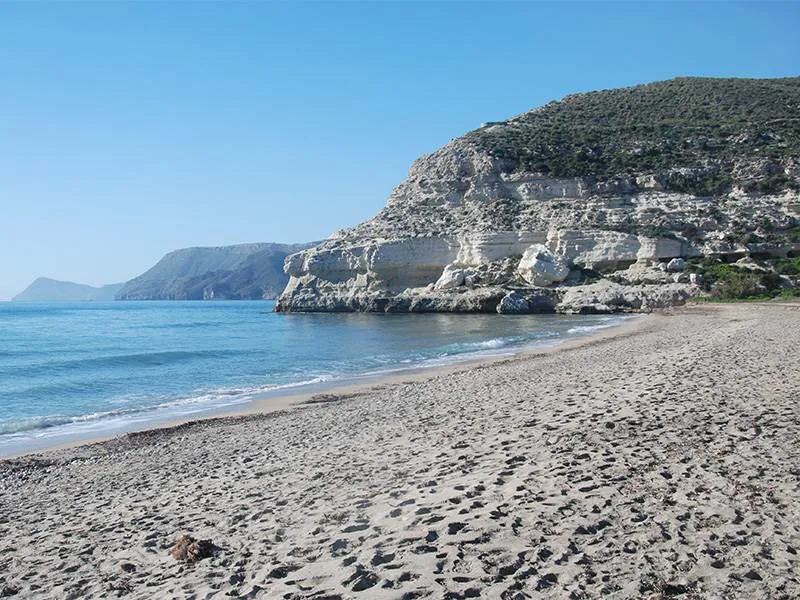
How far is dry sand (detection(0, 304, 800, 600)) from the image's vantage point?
443 cm

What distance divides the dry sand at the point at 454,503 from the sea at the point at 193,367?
4.37 meters

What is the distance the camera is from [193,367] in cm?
2562

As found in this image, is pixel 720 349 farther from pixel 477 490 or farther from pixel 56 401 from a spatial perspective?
pixel 56 401

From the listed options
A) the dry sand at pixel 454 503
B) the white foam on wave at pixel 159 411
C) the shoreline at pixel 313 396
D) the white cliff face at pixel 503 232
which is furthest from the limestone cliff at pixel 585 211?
the dry sand at pixel 454 503

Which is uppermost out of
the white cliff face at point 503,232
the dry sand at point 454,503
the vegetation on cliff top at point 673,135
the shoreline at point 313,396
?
the vegetation on cliff top at point 673,135

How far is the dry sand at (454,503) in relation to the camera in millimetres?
4434

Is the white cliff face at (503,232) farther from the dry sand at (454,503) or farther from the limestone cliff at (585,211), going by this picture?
the dry sand at (454,503)

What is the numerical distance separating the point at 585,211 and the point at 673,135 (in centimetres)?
1438

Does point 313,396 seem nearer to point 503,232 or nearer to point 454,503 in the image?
point 454,503

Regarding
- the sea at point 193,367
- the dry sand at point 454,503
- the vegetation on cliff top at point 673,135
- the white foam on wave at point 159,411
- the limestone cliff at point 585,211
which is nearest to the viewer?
the dry sand at point 454,503

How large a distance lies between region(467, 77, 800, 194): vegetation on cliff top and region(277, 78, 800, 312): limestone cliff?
18cm

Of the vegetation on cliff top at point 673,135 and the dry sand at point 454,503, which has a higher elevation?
the vegetation on cliff top at point 673,135

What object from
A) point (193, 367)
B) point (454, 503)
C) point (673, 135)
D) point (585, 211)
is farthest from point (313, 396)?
point (673, 135)

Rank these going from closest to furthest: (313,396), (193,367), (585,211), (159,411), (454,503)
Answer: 1. (454,503)
2. (159,411)
3. (313,396)
4. (193,367)
5. (585,211)
